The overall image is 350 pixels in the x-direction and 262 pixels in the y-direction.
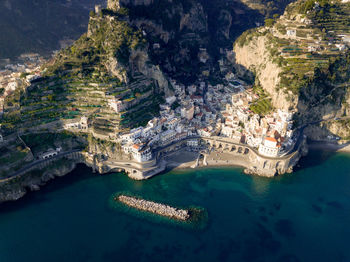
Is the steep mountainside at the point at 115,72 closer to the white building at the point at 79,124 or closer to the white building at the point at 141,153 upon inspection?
the white building at the point at 79,124

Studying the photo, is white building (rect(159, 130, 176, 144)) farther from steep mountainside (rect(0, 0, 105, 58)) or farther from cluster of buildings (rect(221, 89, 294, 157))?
steep mountainside (rect(0, 0, 105, 58))

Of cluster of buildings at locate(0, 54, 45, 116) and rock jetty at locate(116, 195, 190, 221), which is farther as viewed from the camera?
cluster of buildings at locate(0, 54, 45, 116)

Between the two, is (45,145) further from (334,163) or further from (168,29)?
(334,163)

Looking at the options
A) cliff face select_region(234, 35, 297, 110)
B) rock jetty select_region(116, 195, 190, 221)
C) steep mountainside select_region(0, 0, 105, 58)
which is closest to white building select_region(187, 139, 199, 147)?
rock jetty select_region(116, 195, 190, 221)

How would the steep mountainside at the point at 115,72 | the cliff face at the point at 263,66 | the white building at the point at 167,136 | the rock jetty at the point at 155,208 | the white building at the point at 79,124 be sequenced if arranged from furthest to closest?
the cliff face at the point at 263,66, the white building at the point at 167,136, the steep mountainside at the point at 115,72, the white building at the point at 79,124, the rock jetty at the point at 155,208

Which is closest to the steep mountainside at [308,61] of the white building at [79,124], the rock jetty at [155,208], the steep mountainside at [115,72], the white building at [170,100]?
the steep mountainside at [115,72]

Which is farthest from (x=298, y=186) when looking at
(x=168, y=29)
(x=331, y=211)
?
(x=168, y=29)

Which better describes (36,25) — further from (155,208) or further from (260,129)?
(260,129)
